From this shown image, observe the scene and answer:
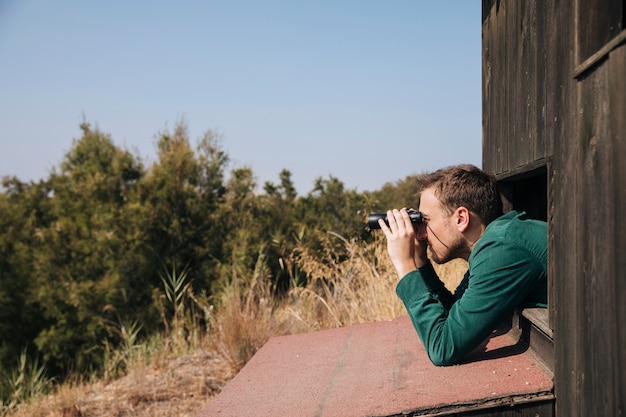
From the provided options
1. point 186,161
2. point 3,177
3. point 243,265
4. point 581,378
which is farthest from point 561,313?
point 3,177

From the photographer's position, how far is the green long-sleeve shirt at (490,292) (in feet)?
7.38

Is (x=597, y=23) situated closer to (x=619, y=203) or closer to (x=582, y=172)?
(x=582, y=172)

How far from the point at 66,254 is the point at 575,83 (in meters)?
14.7

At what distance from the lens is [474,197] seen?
2.72m

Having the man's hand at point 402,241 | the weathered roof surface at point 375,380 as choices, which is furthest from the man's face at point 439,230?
the weathered roof surface at point 375,380

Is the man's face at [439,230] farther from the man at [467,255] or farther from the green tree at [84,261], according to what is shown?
the green tree at [84,261]

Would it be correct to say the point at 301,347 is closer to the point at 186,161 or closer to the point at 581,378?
the point at 581,378

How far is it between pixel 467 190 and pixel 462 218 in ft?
0.41

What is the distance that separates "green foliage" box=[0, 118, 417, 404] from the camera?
1360 centimetres

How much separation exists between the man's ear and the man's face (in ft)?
0.06

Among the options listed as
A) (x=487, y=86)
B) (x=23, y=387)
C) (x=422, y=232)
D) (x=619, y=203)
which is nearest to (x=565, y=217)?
(x=619, y=203)

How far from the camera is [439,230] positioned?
2.74 m

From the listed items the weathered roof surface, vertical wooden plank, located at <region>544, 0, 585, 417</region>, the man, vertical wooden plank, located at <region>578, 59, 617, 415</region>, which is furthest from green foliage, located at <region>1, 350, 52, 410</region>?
vertical wooden plank, located at <region>578, 59, 617, 415</region>

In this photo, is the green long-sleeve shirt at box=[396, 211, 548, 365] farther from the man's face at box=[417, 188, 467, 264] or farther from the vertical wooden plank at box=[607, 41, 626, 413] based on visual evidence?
the vertical wooden plank at box=[607, 41, 626, 413]
